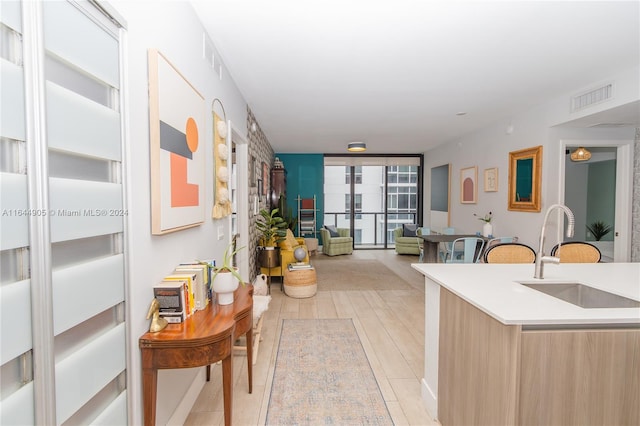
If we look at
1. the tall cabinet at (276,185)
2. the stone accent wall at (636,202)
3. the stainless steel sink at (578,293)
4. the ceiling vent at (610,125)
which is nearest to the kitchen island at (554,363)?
the stainless steel sink at (578,293)

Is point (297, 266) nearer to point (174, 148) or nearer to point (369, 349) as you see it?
point (369, 349)

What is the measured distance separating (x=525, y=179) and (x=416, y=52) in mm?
2886

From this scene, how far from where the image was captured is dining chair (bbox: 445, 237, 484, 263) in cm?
442

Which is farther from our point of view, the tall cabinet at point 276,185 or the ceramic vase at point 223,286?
the tall cabinet at point 276,185

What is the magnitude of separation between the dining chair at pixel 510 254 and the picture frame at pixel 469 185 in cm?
326

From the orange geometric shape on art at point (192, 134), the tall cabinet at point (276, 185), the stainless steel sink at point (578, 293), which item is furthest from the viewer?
the tall cabinet at point (276, 185)

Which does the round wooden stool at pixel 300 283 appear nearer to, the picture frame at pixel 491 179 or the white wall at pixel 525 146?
the white wall at pixel 525 146

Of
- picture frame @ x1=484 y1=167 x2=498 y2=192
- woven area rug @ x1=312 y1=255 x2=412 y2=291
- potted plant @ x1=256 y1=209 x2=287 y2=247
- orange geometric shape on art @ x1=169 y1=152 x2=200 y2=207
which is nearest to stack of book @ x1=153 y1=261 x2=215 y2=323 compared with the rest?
orange geometric shape on art @ x1=169 y1=152 x2=200 y2=207

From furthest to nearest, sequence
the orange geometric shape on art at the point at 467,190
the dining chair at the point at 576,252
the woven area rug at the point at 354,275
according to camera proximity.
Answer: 1. the orange geometric shape on art at the point at 467,190
2. the woven area rug at the point at 354,275
3. the dining chair at the point at 576,252

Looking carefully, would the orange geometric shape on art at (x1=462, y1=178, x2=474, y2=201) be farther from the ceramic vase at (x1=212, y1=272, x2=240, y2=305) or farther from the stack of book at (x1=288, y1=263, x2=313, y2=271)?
the ceramic vase at (x1=212, y1=272, x2=240, y2=305)

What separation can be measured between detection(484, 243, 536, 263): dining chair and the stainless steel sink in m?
0.87

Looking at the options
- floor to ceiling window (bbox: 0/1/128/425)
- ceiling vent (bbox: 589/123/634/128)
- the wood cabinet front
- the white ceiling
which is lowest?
the wood cabinet front

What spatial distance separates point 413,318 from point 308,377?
1.64 metres

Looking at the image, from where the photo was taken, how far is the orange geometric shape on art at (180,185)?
171 cm
